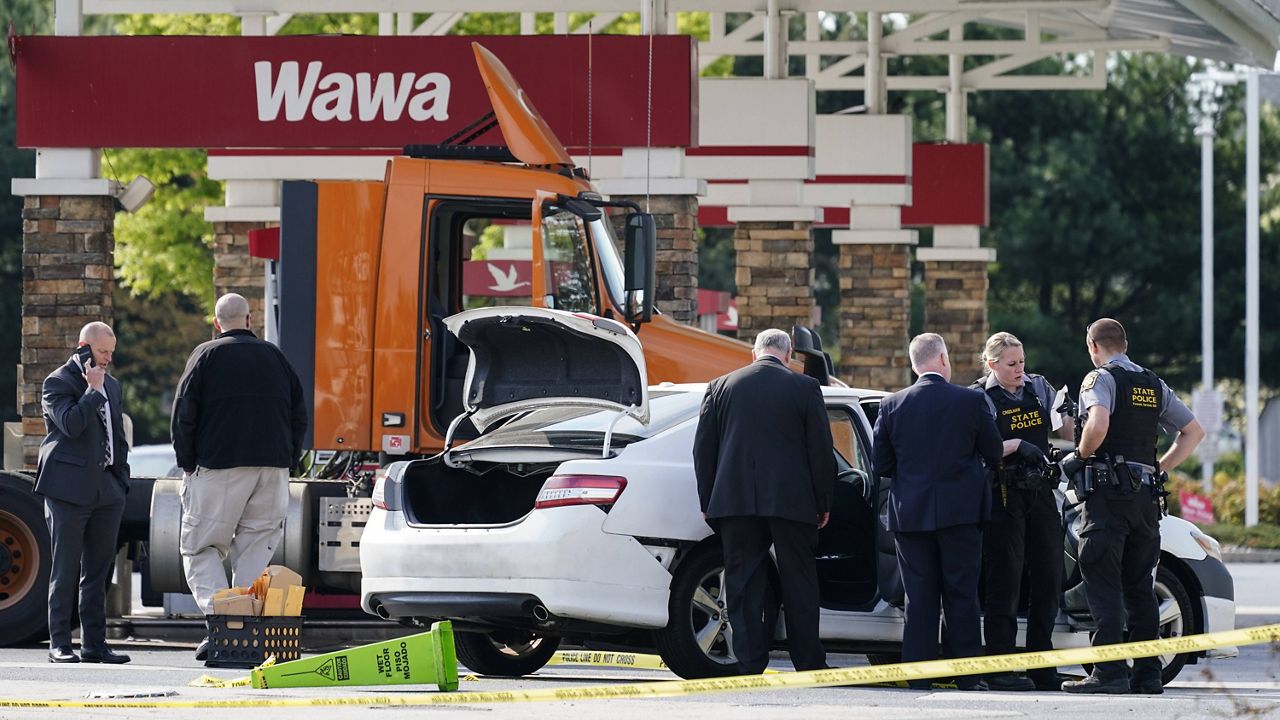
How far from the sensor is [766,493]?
33.8 feet

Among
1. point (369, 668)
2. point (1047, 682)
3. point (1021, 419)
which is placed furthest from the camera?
point (1021, 419)

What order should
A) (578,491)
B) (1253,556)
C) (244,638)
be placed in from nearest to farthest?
1. (578,491)
2. (244,638)
3. (1253,556)

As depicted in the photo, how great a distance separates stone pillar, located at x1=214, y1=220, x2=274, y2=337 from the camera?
22.2 metres

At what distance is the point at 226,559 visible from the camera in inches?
500

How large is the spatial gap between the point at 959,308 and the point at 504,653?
16.7 m

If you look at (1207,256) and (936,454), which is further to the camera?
(1207,256)

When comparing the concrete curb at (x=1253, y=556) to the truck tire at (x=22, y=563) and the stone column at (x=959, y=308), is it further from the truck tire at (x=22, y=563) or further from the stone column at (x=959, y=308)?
the truck tire at (x=22, y=563)

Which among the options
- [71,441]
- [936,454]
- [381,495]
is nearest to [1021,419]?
[936,454]

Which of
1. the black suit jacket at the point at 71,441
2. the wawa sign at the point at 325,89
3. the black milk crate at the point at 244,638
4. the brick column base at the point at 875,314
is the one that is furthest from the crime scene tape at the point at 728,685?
the brick column base at the point at 875,314

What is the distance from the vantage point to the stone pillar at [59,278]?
1709cm

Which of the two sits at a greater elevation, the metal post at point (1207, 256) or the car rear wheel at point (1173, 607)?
the metal post at point (1207, 256)

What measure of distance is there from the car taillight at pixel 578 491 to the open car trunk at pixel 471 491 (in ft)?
1.62

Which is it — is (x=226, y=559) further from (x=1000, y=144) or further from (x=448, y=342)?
(x=1000, y=144)

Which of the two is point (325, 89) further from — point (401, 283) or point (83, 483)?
point (83, 483)
